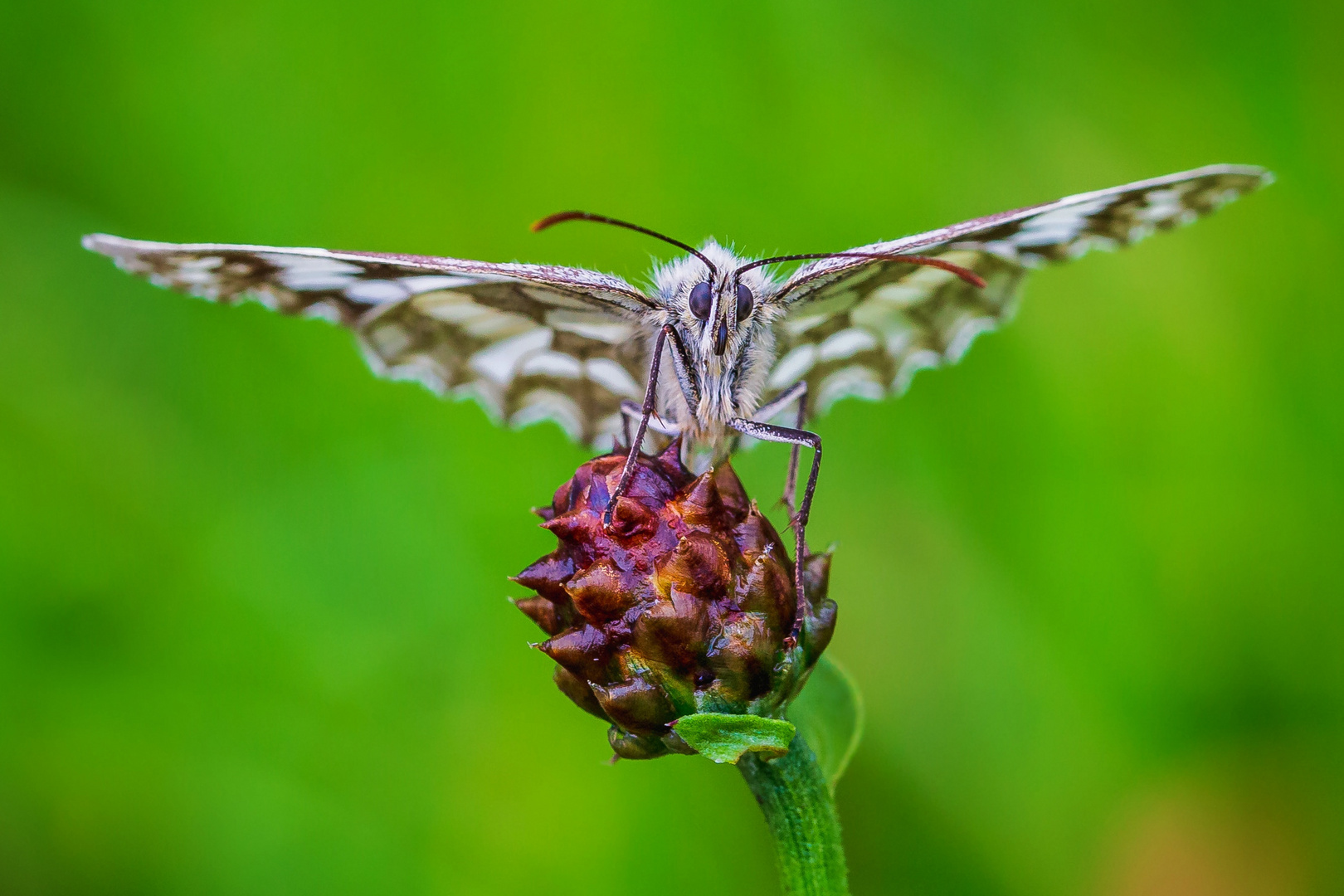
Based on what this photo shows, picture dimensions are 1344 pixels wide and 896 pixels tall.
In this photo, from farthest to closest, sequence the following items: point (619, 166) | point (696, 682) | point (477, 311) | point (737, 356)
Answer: point (619, 166) < point (477, 311) < point (737, 356) < point (696, 682)

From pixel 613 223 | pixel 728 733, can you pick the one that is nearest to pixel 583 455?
pixel 613 223

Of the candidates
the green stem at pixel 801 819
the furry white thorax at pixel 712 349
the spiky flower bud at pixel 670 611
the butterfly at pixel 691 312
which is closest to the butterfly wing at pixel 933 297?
the butterfly at pixel 691 312

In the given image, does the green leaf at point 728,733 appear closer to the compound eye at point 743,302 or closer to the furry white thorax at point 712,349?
the furry white thorax at point 712,349

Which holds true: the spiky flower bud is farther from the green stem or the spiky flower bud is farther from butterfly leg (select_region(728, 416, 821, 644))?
the green stem

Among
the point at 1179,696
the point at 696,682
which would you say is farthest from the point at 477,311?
the point at 1179,696

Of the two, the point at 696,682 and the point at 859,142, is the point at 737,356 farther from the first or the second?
the point at 859,142

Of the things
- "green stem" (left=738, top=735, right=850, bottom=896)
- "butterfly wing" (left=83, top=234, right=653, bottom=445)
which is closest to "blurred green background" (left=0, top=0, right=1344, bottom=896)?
"butterfly wing" (left=83, top=234, right=653, bottom=445)

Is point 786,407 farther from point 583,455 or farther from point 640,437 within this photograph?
point 583,455
